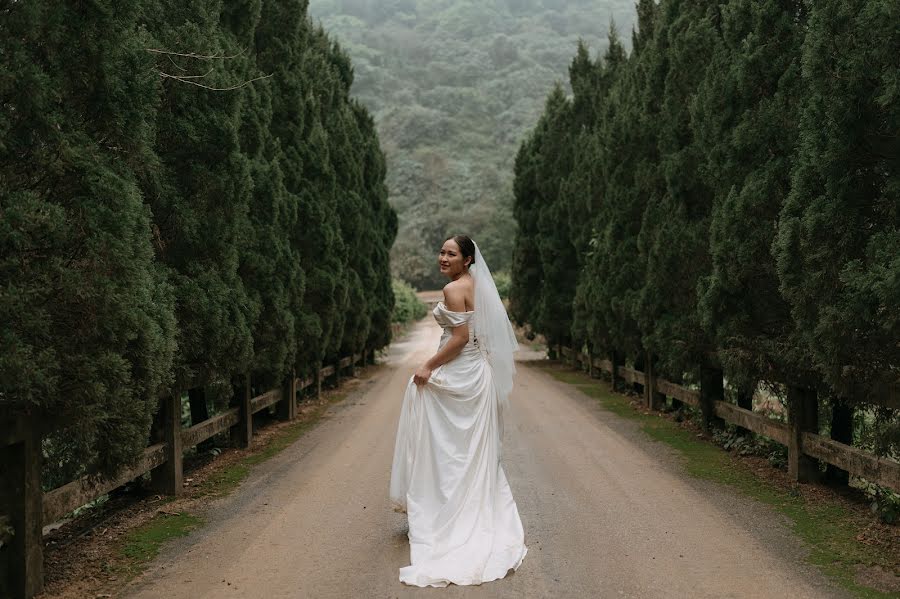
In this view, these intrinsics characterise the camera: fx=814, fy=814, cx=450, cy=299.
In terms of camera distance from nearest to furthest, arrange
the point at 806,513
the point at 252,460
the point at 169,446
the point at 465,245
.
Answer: the point at 465,245 → the point at 806,513 → the point at 169,446 → the point at 252,460

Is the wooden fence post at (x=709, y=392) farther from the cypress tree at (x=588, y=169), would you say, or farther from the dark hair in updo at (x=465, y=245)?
the cypress tree at (x=588, y=169)

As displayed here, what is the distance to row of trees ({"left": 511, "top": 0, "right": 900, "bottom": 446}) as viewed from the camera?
5.74 m

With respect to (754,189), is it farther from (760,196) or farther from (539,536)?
(539,536)

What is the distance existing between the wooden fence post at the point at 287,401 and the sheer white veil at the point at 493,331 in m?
7.48

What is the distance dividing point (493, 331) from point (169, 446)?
350 cm

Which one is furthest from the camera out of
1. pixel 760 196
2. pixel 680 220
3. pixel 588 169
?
pixel 588 169

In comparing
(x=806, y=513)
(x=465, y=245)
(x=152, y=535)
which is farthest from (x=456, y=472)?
(x=806, y=513)

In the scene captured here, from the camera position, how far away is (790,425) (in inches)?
318

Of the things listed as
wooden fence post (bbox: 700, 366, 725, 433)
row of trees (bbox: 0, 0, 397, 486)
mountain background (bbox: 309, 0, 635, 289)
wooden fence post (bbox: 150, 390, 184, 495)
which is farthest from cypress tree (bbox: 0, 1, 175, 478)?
mountain background (bbox: 309, 0, 635, 289)

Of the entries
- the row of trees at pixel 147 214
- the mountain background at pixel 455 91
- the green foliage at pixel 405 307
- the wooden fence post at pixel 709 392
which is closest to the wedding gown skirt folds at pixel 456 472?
the row of trees at pixel 147 214

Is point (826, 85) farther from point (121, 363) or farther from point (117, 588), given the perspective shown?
point (117, 588)

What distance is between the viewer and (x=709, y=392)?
1100 centimetres

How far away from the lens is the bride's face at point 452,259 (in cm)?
613

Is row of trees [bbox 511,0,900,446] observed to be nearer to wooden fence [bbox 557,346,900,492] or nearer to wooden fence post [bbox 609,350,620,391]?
wooden fence post [bbox 609,350,620,391]
